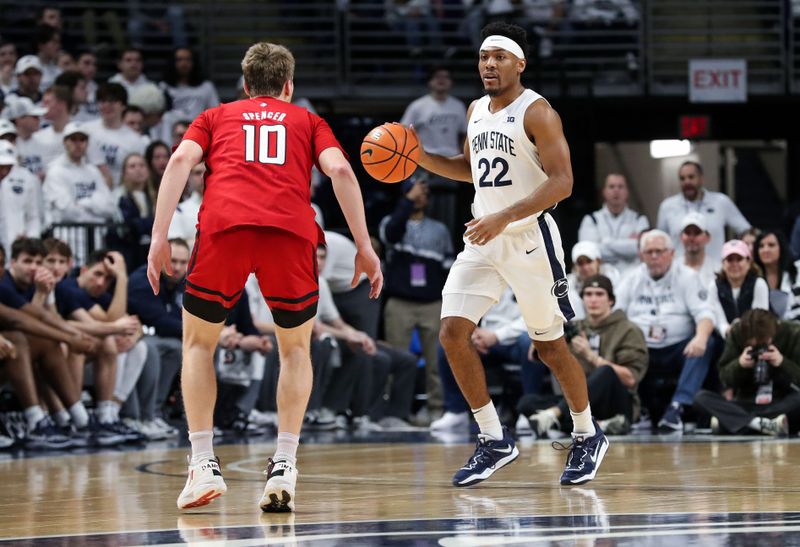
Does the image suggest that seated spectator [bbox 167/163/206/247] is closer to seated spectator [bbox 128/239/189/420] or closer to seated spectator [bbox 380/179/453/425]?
seated spectator [bbox 128/239/189/420]

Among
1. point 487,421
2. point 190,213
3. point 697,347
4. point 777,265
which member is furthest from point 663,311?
point 487,421

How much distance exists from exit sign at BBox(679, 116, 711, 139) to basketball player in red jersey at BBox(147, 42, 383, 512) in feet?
37.9

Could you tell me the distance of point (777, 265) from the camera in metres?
10.9

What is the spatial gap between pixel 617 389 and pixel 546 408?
1.79 ft

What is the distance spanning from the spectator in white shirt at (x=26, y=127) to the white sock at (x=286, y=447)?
23.1 ft

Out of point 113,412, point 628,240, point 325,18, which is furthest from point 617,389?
point 325,18

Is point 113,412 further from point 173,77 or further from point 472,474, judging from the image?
point 173,77

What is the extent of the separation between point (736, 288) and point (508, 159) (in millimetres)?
4850

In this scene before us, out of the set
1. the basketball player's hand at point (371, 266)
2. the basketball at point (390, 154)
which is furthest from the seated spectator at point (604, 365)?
the basketball player's hand at point (371, 266)

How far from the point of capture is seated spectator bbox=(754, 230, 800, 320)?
10773 mm

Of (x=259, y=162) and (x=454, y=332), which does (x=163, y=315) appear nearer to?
(x=454, y=332)

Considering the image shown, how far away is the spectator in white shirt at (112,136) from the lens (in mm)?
12336

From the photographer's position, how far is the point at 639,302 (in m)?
11.0

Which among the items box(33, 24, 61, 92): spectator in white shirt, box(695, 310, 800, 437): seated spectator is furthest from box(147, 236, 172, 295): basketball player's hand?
box(33, 24, 61, 92): spectator in white shirt
